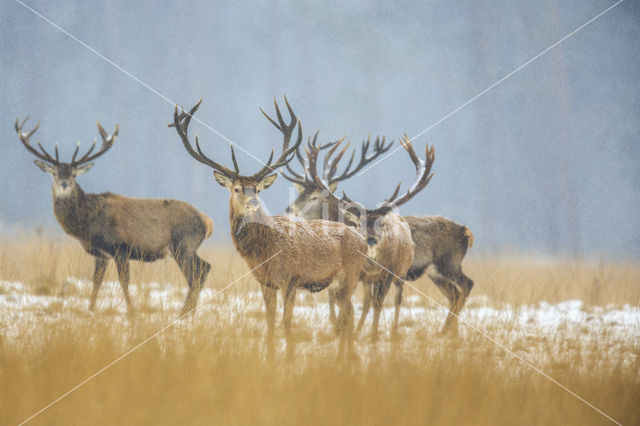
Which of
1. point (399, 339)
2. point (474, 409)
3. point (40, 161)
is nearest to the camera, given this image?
point (474, 409)

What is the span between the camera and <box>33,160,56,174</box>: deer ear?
4.73 m

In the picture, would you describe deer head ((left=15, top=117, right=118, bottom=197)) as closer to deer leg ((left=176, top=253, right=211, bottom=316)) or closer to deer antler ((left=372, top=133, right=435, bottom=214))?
deer leg ((left=176, top=253, right=211, bottom=316))

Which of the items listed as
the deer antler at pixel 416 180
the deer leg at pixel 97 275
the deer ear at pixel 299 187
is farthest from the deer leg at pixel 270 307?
the deer ear at pixel 299 187

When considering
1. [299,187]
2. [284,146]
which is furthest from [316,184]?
[284,146]

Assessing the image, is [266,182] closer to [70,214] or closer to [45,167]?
[70,214]

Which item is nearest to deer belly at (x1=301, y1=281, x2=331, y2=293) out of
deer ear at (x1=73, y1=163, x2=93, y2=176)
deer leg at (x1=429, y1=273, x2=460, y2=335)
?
deer leg at (x1=429, y1=273, x2=460, y2=335)

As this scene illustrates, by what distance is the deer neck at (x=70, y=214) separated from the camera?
4781 millimetres

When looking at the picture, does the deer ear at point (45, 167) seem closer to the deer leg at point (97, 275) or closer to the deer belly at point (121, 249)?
the deer belly at point (121, 249)

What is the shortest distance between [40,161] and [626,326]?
17.2 ft

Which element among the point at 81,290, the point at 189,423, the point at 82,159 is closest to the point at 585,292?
the point at 189,423

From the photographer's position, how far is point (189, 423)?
2.38 metres

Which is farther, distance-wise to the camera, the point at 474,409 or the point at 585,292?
the point at 585,292

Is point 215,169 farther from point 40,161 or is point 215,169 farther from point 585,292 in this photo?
point 585,292

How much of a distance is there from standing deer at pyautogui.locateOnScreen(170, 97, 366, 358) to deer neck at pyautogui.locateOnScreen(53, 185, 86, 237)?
1.73m
